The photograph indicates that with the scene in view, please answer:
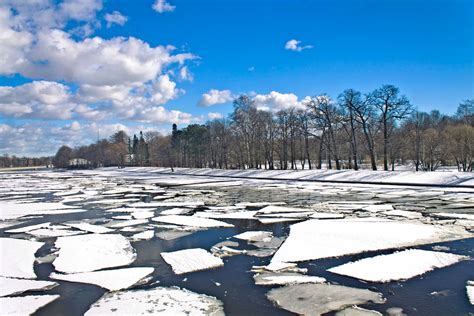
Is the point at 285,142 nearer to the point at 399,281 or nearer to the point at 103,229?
the point at 103,229

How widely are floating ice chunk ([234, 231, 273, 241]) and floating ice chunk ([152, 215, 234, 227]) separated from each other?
5.88 ft

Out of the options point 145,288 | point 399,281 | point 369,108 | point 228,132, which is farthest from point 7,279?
point 228,132

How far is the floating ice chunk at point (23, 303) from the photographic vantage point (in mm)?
5867

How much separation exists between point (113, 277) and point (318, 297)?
4.28 metres

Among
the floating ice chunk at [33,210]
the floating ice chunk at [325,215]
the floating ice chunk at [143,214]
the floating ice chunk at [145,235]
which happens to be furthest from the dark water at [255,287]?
the floating ice chunk at [33,210]

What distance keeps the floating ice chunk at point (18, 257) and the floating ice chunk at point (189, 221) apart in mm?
5025

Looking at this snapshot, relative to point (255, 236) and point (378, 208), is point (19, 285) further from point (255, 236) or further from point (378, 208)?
point (378, 208)

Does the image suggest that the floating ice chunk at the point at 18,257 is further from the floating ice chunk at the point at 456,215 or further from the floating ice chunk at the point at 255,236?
the floating ice chunk at the point at 456,215

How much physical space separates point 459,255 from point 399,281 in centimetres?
A: 280

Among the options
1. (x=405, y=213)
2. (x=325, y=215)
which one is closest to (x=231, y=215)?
(x=325, y=215)

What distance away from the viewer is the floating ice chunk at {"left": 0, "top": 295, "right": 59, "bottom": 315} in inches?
231

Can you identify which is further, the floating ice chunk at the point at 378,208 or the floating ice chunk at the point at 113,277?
the floating ice chunk at the point at 378,208

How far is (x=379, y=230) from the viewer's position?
11.8m

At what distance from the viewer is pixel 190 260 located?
8805mm
